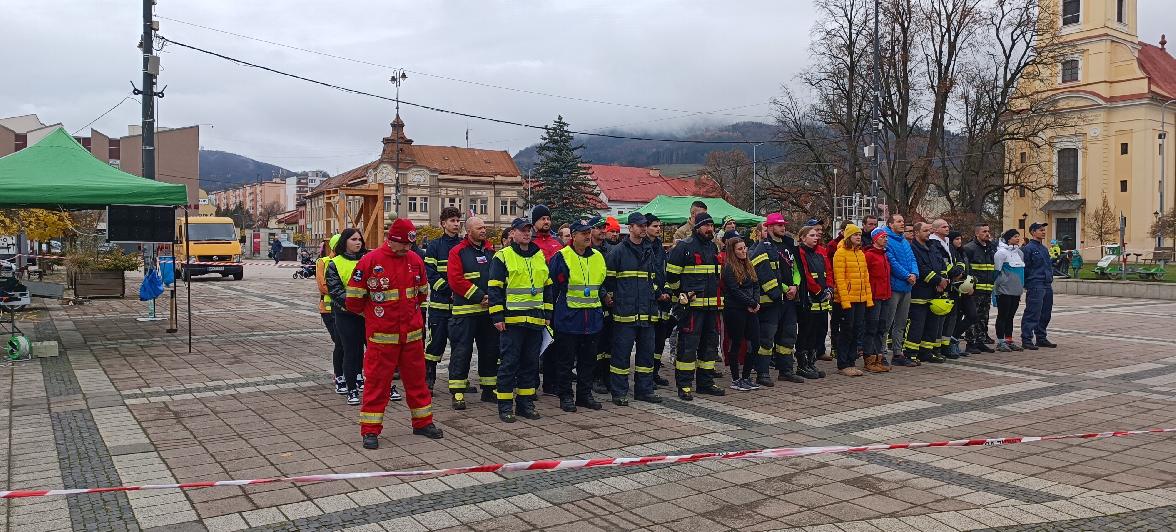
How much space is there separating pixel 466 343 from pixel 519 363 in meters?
0.71

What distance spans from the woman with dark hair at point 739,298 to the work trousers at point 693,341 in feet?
0.85

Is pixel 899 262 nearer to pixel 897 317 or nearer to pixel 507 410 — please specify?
pixel 897 317

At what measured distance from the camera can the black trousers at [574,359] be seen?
314 inches

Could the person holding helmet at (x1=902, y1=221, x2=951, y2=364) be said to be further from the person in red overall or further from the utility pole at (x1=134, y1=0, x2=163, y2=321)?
the utility pole at (x1=134, y1=0, x2=163, y2=321)

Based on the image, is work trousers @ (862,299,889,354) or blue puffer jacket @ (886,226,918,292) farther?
blue puffer jacket @ (886,226,918,292)

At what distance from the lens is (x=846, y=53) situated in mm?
37031

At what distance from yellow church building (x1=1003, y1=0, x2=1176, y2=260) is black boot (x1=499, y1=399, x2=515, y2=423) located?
55598 mm

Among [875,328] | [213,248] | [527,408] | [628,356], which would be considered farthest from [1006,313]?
[213,248]

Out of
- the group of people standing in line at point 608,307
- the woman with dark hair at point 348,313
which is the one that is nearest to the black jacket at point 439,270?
the group of people standing in line at point 608,307

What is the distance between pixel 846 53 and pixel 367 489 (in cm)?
3549

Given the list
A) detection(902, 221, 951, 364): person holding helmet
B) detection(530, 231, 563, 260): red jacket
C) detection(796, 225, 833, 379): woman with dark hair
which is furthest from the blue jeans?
detection(530, 231, 563, 260): red jacket

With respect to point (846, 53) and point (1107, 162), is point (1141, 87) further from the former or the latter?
point (846, 53)

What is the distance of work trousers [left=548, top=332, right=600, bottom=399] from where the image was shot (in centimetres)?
798

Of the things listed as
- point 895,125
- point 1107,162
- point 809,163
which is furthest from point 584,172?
point 1107,162
